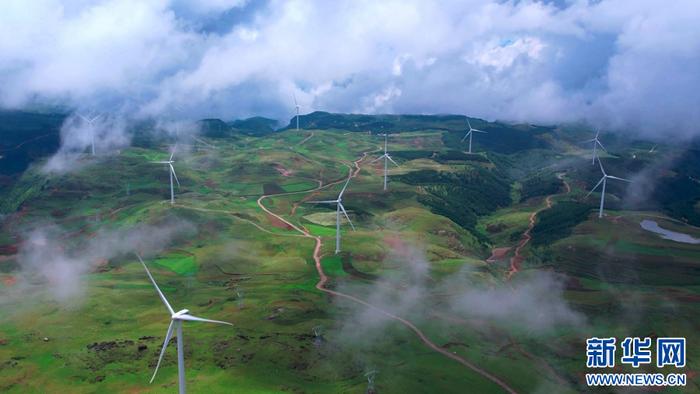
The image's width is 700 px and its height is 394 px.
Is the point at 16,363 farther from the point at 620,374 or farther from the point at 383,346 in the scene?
the point at 620,374

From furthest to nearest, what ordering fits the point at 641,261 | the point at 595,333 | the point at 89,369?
the point at 641,261, the point at 595,333, the point at 89,369

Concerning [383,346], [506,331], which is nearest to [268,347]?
[383,346]

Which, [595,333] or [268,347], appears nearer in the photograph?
[268,347]

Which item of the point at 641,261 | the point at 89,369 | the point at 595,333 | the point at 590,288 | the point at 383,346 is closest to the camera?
the point at 89,369

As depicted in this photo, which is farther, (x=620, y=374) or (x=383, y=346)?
(x=383, y=346)

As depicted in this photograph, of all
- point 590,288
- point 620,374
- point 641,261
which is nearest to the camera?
point 620,374

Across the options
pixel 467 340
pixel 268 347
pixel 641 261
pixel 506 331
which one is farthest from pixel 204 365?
pixel 641 261

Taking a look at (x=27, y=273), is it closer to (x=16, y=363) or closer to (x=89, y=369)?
(x=16, y=363)

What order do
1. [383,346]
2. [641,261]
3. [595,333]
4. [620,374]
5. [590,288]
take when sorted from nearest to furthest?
[620,374] → [383,346] → [595,333] → [590,288] → [641,261]
